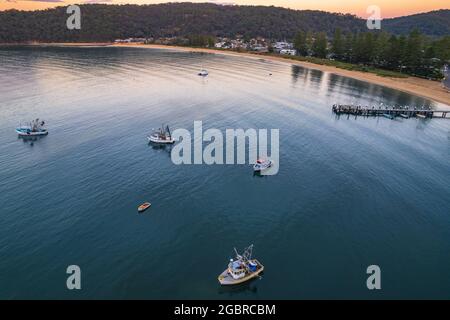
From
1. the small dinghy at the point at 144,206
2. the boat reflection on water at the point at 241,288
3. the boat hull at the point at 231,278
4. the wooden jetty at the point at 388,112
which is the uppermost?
the wooden jetty at the point at 388,112

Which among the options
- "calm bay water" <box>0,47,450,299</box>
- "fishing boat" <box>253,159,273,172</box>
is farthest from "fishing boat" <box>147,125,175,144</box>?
"fishing boat" <box>253,159,273,172</box>

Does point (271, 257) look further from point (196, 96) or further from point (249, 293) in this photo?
point (196, 96)

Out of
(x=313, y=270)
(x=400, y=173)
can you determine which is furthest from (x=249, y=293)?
(x=400, y=173)

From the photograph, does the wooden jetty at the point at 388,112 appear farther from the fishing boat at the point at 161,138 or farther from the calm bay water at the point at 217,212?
the fishing boat at the point at 161,138

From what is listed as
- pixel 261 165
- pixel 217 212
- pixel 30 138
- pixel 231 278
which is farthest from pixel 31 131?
pixel 231 278

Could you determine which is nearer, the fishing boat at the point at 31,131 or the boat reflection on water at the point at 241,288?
the boat reflection on water at the point at 241,288

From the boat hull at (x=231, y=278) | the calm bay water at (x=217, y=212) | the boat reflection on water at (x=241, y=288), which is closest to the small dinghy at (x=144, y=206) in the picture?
the calm bay water at (x=217, y=212)
